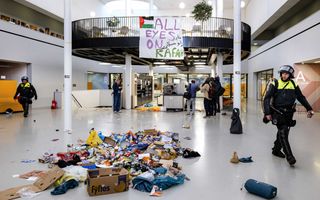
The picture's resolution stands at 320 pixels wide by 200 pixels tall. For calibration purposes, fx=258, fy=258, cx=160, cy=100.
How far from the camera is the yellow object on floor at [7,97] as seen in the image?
13016 millimetres

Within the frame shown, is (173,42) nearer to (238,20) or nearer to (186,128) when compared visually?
(238,20)

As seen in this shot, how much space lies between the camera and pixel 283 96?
461 centimetres

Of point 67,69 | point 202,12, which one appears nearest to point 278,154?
point 67,69

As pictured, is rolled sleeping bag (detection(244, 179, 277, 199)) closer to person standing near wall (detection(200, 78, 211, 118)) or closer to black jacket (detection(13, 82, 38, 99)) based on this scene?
person standing near wall (detection(200, 78, 211, 118))

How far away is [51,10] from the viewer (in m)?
17.8

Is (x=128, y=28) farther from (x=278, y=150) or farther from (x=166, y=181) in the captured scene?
(x=166, y=181)

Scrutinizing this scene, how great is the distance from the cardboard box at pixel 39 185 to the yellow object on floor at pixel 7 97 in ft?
36.4

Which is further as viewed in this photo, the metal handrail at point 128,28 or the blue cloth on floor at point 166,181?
the metal handrail at point 128,28

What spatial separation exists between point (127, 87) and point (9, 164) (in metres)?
11.3

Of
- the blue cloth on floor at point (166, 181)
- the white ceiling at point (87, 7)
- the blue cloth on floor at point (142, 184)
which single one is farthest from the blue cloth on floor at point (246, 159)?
the white ceiling at point (87, 7)

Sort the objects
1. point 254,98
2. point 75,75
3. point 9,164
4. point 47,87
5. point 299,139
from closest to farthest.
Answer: point 9,164
point 299,139
point 47,87
point 75,75
point 254,98

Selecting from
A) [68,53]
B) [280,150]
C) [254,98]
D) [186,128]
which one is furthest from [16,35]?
[254,98]

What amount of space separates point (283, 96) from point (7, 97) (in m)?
13.4

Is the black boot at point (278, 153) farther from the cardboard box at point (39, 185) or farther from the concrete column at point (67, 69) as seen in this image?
the concrete column at point (67, 69)
